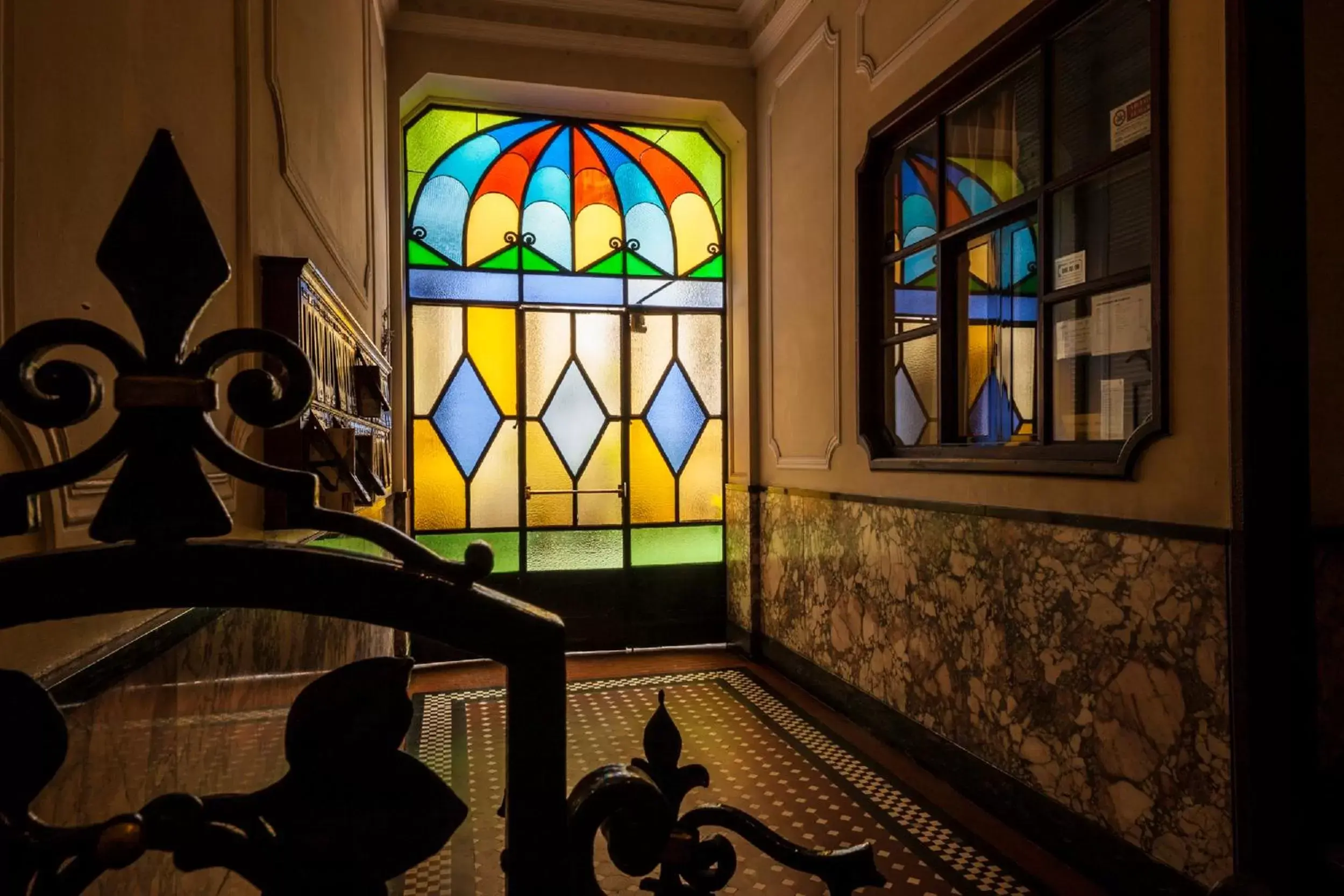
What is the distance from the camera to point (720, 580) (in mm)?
4180

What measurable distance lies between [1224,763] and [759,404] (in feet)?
8.91

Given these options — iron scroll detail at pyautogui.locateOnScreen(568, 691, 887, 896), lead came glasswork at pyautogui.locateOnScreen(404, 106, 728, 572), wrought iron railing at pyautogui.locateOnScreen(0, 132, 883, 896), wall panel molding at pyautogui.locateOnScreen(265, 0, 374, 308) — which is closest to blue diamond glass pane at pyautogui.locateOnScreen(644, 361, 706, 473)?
lead came glasswork at pyautogui.locateOnScreen(404, 106, 728, 572)

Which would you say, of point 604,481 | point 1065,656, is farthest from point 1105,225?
point 604,481

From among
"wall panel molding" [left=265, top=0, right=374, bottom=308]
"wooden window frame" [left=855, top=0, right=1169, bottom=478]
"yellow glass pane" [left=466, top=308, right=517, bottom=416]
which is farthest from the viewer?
"yellow glass pane" [left=466, top=308, right=517, bottom=416]

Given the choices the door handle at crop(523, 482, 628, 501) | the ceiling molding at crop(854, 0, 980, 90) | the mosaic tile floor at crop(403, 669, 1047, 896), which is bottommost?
the mosaic tile floor at crop(403, 669, 1047, 896)

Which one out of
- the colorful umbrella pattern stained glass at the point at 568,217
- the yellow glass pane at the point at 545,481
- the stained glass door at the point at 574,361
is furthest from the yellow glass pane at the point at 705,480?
the colorful umbrella pattern stained glass at the point at 568,217

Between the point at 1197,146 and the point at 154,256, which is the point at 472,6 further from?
the point at 154,256

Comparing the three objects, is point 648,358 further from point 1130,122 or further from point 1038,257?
point 1130,122

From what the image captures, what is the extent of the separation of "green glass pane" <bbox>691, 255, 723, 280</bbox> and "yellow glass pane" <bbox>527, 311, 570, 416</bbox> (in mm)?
787

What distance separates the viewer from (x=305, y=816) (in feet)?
1.04

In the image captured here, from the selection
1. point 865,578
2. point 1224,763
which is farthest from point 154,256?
point 865,578

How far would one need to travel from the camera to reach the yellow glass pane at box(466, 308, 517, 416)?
152 inches

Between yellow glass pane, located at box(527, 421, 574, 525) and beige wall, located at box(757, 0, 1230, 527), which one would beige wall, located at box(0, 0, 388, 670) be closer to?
beige wall, located at box(757, 0, 1230, 527)

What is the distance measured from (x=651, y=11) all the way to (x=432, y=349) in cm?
196
